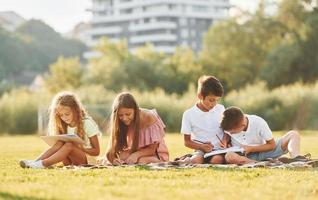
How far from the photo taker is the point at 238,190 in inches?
266

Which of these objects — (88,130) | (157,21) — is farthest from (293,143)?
(157,21)

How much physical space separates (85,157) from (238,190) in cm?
337

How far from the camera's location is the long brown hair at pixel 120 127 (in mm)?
9531

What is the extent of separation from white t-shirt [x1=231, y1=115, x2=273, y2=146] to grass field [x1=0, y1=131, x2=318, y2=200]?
3.38ft

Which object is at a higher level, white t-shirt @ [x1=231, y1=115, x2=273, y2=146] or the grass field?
white t-shirt @ [x1=231, y1=115, x2=273, y2=146]

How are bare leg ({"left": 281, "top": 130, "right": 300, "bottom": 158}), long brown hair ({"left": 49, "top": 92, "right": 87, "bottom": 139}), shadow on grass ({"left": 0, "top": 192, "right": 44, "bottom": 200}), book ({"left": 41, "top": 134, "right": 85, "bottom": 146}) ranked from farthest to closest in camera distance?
bare leg ({"left": 281, "top": 130, "right": 300, "bottom": 158}), long brown hair ({"left": 49, "top": 92, "right": 87, "bottom": 139}), book ({"left": 41, "top": 134, "right": 85, "bottom": 146}), shadow on grass ({"left": 0, "top": 192, "right": 44, "bottom": 200})

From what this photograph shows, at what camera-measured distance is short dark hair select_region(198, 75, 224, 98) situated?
9.61m

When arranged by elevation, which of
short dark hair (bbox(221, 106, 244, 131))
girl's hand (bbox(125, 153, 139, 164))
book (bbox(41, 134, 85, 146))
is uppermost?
short dark hair (bbox(221, 106, 244, 131))

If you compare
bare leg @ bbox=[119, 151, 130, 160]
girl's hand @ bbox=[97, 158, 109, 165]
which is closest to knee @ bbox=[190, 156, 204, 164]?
bare leg @ bbox=[119, 151, 130, 160]

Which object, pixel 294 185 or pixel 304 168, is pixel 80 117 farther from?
pixel 294 185

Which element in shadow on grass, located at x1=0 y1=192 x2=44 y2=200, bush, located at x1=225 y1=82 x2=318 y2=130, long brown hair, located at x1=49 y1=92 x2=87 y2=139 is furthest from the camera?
bush, located at x1=225 y1=82 x2=318 y2=130

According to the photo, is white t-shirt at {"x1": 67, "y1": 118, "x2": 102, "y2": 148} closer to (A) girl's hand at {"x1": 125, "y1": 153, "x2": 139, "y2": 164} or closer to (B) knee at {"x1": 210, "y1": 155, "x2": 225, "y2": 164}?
(A) girl's hand at {"x1": 125, "y1": 153, "x2": 139, "y2": 164}

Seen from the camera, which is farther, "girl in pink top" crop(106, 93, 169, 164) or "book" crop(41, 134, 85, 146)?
"girl in pink top" crop(106, 93, 169, 164)

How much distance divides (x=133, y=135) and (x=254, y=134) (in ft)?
4.53
